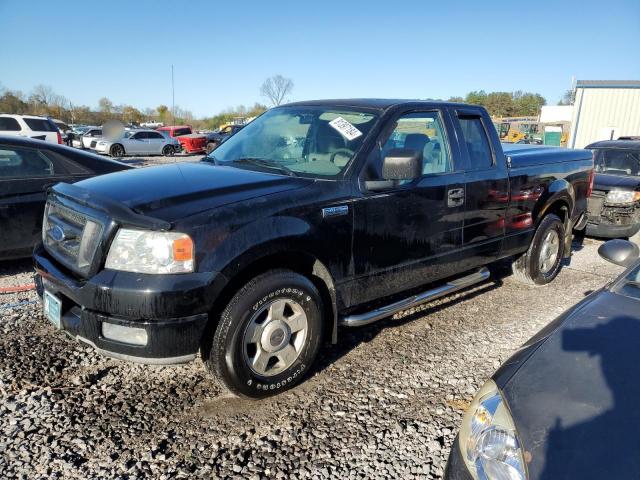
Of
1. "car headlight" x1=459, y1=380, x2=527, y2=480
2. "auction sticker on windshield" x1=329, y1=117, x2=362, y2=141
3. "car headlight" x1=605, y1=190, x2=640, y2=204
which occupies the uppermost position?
"auction sticker on windshield" x1=329, y1=117, x2=362, y2=141

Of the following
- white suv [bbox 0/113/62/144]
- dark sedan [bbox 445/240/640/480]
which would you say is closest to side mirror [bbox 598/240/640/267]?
dark sedan [bbox 445/240/640/480]

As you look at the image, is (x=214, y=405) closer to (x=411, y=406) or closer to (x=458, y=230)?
(x=411, y=406)

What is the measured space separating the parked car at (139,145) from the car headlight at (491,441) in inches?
1025

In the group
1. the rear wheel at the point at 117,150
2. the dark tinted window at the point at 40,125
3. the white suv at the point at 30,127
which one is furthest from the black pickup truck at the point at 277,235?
the rear wheel at the point at 117,150

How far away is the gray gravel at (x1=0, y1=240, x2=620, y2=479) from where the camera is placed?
2.43m

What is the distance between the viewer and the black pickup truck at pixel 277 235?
2.55 meters

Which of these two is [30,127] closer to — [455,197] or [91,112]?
[455,197]

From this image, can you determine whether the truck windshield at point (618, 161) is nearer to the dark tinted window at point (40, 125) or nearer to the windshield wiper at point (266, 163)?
the windshield wiper at point (266, 163)

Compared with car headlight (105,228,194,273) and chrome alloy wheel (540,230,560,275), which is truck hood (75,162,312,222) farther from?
chrome alloy wheel (540,230,560,275)

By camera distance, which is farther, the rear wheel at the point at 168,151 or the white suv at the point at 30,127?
the rear wheel at the point at 168,151

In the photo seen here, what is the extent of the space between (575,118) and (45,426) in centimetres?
2655

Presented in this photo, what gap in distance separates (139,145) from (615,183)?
2397cm

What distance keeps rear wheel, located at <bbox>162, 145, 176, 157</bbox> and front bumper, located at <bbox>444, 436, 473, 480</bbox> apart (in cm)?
2777

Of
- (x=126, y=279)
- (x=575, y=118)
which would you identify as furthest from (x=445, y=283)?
(x=575, y=118)
